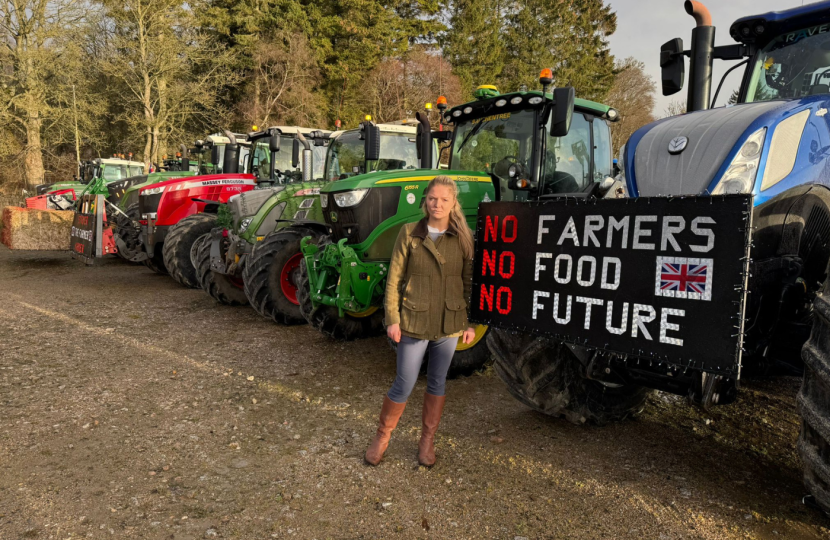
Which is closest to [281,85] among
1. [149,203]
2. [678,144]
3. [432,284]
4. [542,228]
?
[149,203]

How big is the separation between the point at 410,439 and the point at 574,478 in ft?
3.30

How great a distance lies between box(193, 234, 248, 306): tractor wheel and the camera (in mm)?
7504

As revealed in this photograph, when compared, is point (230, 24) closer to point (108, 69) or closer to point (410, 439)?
point (108, 69)

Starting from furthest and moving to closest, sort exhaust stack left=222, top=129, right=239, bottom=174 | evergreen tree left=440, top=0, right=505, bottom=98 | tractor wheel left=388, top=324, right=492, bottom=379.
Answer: evergreen tree left=440, top=0, right=505, bottom=98, exhaust stack left=222, top=129, right=239, bottom=174, tractor wheel left=388, top=324, right=492, bottom=379

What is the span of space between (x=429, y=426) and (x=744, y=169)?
6.49ft

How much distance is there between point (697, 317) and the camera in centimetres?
220

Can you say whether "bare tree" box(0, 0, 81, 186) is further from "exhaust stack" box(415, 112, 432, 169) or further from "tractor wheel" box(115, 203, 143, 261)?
"exhaust stack" box(415, 112, 432, 169)

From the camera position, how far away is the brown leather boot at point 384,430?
3.24 m

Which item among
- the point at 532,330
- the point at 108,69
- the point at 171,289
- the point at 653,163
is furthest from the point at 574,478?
the point at 108,69

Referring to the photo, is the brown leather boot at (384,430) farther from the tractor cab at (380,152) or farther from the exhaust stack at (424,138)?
the tractor cab at (380,152)

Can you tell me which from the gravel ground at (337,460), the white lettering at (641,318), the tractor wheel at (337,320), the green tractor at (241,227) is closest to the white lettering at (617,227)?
the white lettering at (641,318)

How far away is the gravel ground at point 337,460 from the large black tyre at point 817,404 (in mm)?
423

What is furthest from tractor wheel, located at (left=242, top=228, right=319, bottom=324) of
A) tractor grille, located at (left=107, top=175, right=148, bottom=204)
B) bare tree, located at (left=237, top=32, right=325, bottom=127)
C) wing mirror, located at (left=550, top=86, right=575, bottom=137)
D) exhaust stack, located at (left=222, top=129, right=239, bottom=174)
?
bare tree, located at (left=237, top=32, right=325, bottom=127)

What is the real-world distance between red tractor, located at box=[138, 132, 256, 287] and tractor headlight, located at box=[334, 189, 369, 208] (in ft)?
12.2
